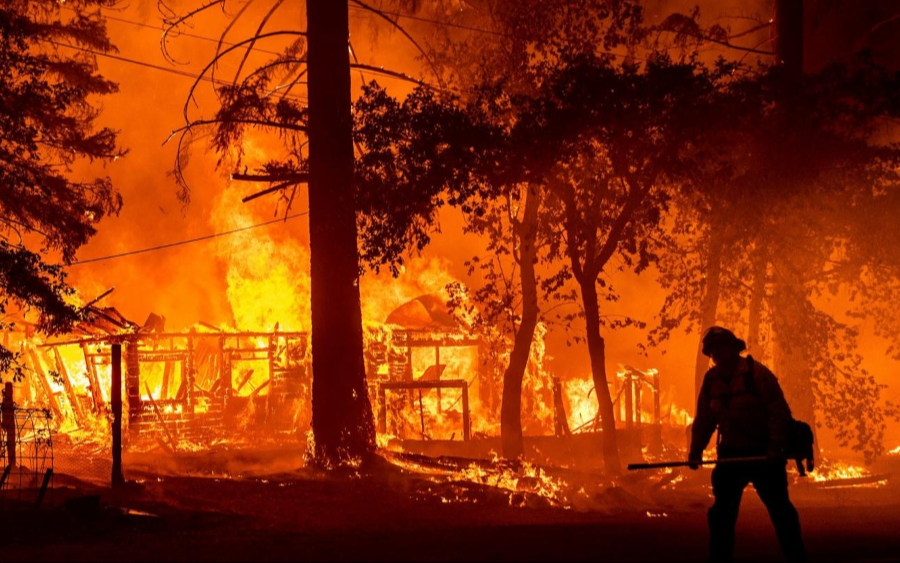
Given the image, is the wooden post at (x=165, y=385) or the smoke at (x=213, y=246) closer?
the wooden post at (x=165, y=385)

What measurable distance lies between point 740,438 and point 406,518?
4.98 meters

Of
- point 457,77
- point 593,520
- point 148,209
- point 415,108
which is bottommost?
point 593,520

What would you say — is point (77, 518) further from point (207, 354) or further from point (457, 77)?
point (207, 354)

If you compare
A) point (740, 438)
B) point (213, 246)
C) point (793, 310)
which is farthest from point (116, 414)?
point (213, 246)

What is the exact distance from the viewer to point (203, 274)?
46.6 meters

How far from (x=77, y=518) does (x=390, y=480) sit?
4631mm

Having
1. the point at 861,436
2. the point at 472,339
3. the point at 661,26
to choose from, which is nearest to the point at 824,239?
the point at 861,436

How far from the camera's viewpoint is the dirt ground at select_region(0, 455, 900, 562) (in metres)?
8.17

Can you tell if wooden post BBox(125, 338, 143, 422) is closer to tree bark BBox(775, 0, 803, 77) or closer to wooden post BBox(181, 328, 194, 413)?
wooden post BBox(181, 328, 194, 413)

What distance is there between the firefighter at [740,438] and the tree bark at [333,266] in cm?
789

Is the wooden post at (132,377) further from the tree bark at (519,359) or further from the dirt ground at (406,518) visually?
the tree bark at (519,359)

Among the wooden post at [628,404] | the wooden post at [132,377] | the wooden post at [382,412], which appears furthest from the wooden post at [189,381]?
the wooden post at [628,404]

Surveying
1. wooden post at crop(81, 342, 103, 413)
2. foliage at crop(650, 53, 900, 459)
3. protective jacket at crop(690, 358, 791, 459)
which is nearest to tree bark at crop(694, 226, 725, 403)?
foliage at crop(650, 53, 900, 459)

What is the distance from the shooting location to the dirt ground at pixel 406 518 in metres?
8.17
